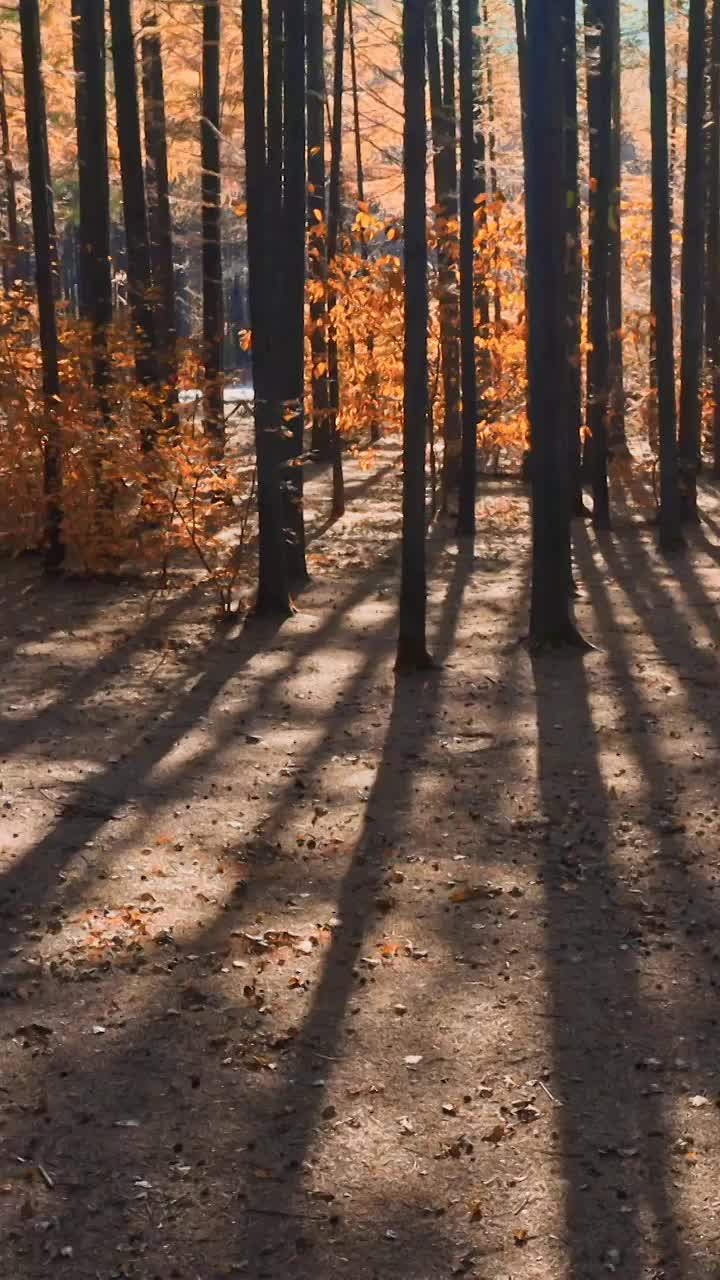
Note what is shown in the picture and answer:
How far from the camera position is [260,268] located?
38.8 ft

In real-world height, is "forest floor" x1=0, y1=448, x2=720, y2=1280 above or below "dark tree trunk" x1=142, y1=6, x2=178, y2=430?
below

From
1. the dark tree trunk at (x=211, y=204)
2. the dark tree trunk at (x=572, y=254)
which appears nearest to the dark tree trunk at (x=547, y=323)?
the dark tree trunk at (x=572, y=254)

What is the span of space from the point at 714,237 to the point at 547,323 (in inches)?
491

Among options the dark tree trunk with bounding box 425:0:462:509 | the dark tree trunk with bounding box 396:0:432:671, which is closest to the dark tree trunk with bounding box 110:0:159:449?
the dark tree trunk with bounding box 425:0:462:509

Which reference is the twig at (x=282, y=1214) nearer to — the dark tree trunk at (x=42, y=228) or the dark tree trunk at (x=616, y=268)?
the dark tree trunk at (x=42, y=228)

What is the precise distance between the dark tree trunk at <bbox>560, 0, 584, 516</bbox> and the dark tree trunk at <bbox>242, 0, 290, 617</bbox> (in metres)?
3.75

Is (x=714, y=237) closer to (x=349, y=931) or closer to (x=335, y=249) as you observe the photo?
(x=335, y=249)

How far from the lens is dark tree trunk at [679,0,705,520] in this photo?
52.1ft

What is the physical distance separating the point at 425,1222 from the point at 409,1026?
49.2 inches

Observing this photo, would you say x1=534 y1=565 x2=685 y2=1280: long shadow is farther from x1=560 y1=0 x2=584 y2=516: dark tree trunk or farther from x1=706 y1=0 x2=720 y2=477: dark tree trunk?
x1=706 y1=0 x2=720 y2=477: dark tree trunk

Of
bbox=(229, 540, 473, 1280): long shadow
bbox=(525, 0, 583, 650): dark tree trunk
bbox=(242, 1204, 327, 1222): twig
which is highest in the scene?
bbox=(525, 0, 583, 650): dark tree trunk

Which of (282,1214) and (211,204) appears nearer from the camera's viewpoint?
(282,1214)

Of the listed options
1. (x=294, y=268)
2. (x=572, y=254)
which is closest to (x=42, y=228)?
(x=294, y=268)

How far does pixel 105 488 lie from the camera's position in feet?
45.9
